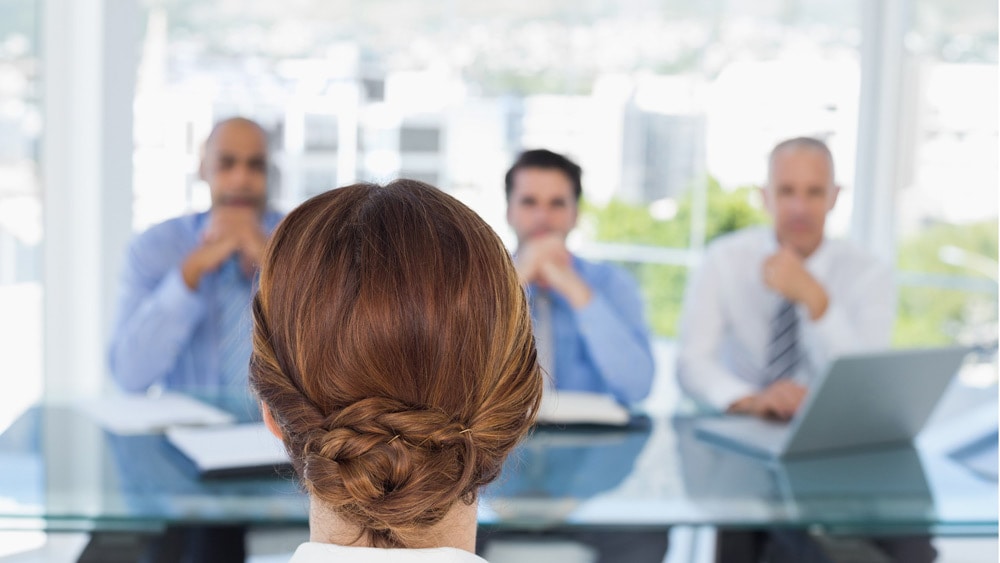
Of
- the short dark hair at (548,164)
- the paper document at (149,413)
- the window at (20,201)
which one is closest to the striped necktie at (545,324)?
the short dark hair at (548,164)

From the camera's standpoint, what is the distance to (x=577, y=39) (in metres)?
5.67

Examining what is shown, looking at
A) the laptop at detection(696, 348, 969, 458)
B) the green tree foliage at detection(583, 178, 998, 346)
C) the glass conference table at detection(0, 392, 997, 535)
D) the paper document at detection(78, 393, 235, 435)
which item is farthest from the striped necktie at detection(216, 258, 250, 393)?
the green tree foliage at detection(583, 178, 998, 346)

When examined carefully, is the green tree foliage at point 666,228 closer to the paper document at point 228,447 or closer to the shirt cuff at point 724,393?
the shirt cuff at point 724,393

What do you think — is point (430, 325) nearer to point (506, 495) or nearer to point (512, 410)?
point (512, 410)

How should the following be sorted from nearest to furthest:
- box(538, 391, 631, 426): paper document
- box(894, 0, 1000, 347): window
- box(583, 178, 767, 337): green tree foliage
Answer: box(538, 391, 631, 426): paper document < box(894, 0, 1000, 347): window < box(583, 178, 767, 337): green tree foliage

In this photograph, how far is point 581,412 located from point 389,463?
5.04 feet

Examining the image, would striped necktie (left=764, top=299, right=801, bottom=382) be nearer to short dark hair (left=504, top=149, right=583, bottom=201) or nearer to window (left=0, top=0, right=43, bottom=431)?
short dark hair (left=504, top=149, right=583, bottom=201)

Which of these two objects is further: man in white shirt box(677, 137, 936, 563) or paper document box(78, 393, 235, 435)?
man in white shirt box(677, 137, 936, 563)

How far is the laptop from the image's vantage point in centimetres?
205

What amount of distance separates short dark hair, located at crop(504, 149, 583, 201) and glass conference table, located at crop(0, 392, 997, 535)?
3.66 feet

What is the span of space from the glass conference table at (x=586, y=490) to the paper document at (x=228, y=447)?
0.03m

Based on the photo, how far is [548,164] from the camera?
3166 millimetres

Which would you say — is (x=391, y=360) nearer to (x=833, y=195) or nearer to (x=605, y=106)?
(x=833, y=195)

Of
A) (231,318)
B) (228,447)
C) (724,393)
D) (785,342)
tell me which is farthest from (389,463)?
(785,342)
